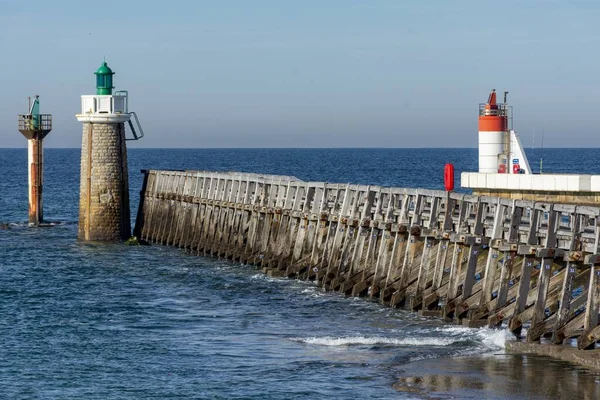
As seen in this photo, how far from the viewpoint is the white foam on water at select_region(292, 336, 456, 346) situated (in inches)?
842

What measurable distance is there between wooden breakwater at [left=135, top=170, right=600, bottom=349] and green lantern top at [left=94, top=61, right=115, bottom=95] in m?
4.65

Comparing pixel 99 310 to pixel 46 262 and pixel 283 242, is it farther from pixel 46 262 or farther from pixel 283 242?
pixel 46 262

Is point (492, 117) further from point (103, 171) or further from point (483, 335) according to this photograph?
point (483, 335)

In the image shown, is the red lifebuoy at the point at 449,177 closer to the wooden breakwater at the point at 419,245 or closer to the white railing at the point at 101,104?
the wooden breakwater at the point at 419,245

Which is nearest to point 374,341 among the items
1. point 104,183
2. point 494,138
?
point 494,138

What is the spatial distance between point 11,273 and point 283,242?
8437 millimetres

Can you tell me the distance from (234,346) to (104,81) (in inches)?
908

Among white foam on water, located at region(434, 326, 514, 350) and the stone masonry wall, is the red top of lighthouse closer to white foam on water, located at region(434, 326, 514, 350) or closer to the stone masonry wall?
the stone masonry wall

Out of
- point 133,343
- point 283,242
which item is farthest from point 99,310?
point 283,242

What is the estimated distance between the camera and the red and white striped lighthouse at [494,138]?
3869cm

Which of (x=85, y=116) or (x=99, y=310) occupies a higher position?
(x=85, y=116)

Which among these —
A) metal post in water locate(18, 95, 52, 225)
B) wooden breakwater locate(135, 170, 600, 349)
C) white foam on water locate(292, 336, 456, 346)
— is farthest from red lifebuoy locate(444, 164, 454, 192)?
metal post in water locate(18, 95, 52, 225)

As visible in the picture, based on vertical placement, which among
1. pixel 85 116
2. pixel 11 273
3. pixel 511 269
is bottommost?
pixel 11 273

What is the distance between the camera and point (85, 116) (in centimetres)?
4188
